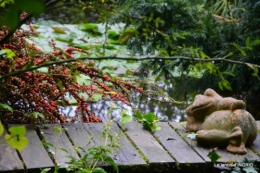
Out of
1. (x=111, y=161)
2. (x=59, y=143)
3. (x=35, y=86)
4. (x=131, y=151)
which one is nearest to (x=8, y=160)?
(x=59, y=143)

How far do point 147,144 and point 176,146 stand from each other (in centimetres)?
12

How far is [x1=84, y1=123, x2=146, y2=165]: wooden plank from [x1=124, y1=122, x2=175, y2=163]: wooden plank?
0.12 ft

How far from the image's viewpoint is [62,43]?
19.7 ft

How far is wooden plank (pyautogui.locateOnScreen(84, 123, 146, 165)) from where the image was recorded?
6.15 ft

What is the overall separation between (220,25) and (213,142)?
6.69 feet

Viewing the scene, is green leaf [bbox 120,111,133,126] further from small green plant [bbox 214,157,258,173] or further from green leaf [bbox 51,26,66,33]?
green leaf [bbox 51,26,66,33]

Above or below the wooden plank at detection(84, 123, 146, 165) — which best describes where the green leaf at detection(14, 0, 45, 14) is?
above

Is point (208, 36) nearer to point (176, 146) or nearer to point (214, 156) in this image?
point (176, 146)

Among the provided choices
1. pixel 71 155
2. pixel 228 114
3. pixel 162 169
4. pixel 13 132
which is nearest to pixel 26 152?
pixel 71 155

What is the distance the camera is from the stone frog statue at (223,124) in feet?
6.57

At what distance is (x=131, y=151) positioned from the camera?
197 cm

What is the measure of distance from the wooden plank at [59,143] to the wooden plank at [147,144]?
0.28 m

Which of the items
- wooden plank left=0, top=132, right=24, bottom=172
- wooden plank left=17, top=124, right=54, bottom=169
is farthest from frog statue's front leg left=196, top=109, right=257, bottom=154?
wooden plank left=0, top=132, right=24, bottom=172

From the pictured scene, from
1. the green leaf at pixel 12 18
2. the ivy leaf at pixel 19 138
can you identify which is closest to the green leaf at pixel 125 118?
the ivy leaf at pixel 19 138
